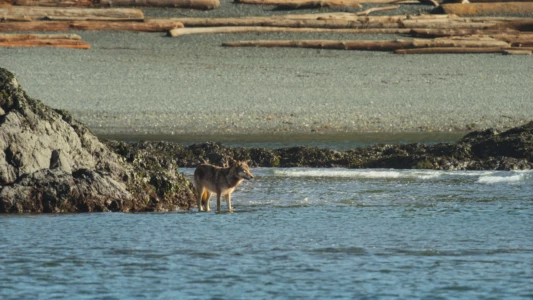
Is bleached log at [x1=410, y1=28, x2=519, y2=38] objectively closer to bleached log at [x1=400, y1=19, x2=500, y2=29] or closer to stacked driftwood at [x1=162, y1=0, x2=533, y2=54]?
stacked driftwood at [x1=162, y1=0, x2=533, y2=54]

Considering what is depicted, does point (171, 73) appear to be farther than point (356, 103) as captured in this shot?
Yes

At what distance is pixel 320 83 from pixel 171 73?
3.67 metres

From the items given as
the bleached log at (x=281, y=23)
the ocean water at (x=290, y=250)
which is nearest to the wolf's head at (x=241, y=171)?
the ocean water at (x=290, y=250)

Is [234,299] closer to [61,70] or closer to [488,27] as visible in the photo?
[61,70]

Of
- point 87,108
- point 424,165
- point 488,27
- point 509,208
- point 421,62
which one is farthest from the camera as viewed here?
point 488,27

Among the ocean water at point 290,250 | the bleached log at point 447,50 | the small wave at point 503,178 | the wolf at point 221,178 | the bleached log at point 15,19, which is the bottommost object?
the small wave at point 503,178

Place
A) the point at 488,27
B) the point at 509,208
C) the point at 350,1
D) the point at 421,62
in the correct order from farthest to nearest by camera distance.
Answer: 1. the point at 350,1
2. the point at 488,27
3. the point at 421,62
4. the point at 509,208

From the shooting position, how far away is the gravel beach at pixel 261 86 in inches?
885

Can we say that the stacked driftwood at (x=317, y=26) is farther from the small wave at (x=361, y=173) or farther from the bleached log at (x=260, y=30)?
the small wave at (x=361, y=173)

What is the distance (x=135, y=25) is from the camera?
3098cm

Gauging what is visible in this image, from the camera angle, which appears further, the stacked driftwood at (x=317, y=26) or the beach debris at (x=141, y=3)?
the beach debris at (x=141, y=3)

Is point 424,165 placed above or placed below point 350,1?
below

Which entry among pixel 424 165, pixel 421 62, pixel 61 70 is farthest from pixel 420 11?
pixel 424 165

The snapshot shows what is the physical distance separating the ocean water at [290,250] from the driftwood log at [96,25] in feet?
56.8
